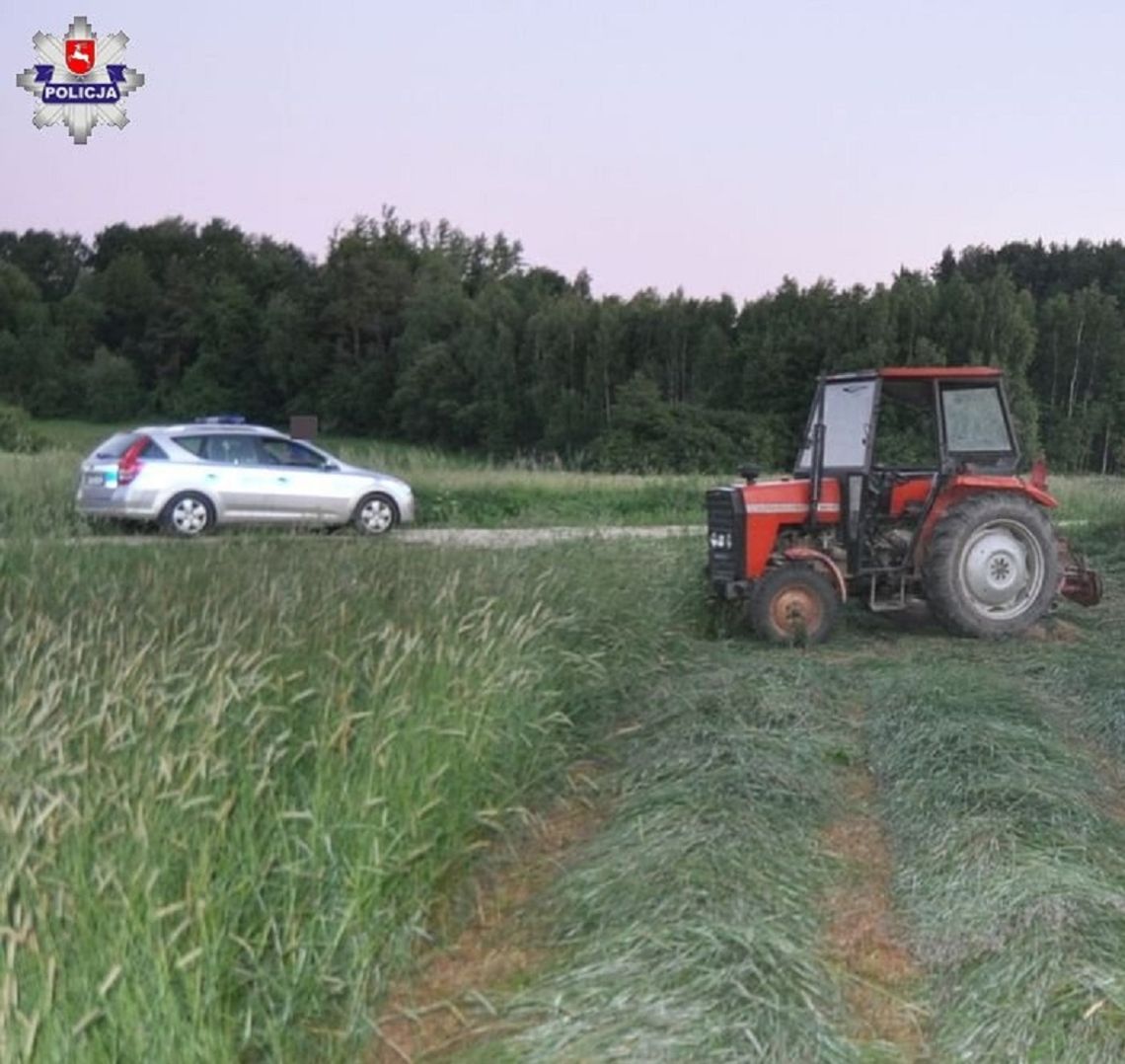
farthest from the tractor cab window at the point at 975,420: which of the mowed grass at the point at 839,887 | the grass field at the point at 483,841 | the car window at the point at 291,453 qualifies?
the car window at the point at 291,453

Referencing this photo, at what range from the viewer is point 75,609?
570 cm

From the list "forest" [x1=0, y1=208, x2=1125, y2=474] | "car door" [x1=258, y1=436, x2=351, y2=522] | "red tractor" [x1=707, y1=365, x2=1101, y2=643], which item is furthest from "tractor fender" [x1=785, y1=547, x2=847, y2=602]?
"forest" [x1=0, y1=208, x2=1125, y2=474]

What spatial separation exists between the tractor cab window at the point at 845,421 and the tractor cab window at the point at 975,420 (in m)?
0.62

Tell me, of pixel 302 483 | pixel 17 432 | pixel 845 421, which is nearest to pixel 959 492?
pixel 845 421

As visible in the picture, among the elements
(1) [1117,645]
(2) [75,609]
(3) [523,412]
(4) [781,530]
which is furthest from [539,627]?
(3) [523,412]

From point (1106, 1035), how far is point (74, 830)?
2.66 m

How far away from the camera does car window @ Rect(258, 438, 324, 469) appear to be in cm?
2031

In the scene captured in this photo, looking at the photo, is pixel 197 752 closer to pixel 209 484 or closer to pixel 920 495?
pixel 920 495

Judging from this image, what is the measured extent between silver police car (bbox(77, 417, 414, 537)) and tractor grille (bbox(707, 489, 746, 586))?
875 centimetres

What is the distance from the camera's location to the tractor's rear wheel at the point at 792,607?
9844 millimetres

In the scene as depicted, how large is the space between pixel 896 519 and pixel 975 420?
89 cm

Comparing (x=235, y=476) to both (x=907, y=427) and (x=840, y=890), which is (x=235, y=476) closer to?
(x=907, y=427)

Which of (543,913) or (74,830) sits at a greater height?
(74,830)

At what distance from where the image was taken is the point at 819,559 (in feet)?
32.9
